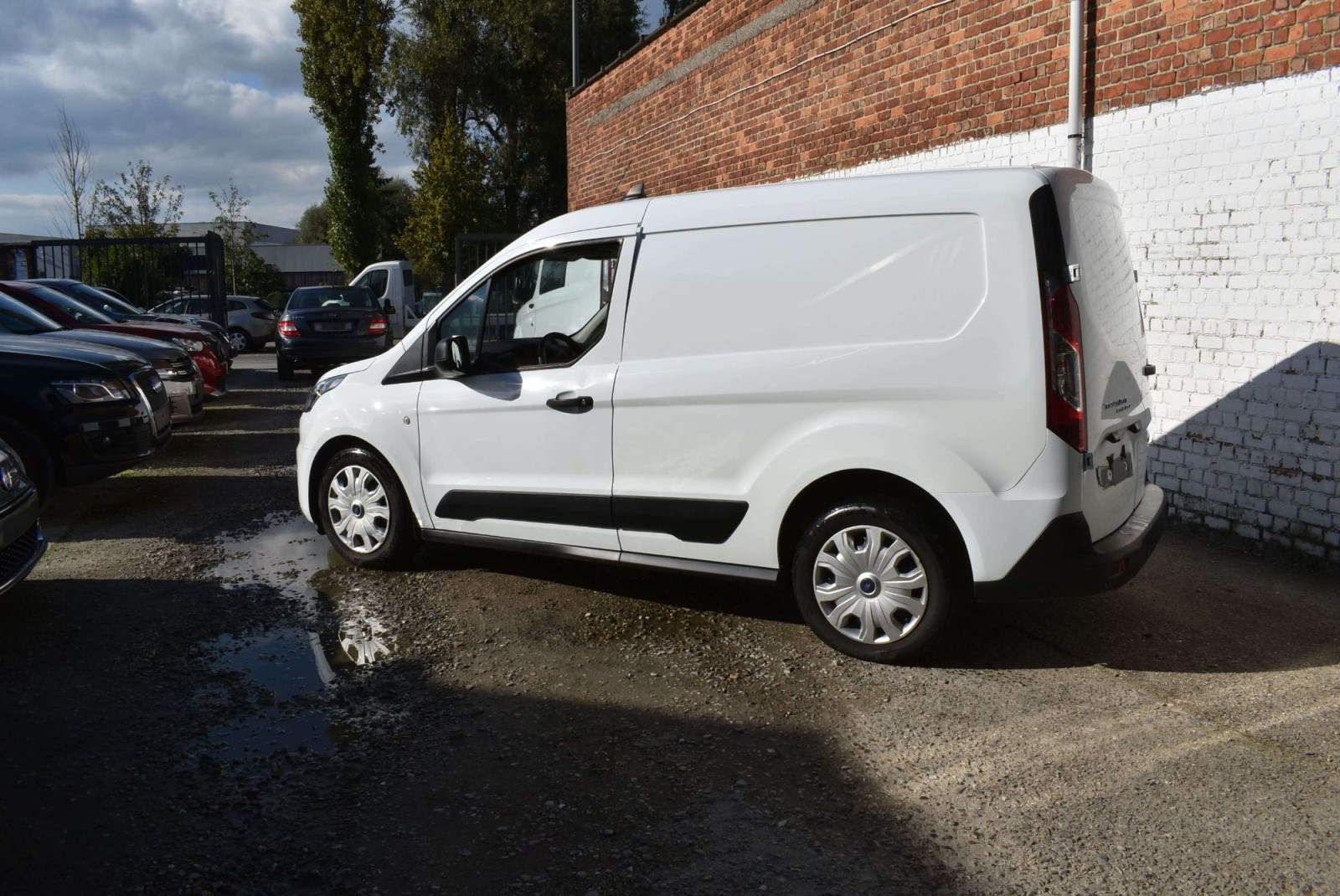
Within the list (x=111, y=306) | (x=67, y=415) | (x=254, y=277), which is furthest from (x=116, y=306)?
(x=254, y=277)

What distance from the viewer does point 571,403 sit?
509cm

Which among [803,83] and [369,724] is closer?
[369,724]

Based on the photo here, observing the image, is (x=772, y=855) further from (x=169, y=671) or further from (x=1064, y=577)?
(x=169, y=671)

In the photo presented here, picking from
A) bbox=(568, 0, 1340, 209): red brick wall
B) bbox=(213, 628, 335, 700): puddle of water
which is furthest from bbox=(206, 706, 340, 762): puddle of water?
bbox=(568, 0, 1340, 209): red brick wall

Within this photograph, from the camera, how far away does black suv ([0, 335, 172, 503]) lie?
24.0 ft

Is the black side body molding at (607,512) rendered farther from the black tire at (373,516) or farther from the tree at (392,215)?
the tree at (392,215)

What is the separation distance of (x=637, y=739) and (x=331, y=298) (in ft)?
54.6

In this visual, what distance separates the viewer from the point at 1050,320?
4.02m

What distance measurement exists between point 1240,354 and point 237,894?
6.22 metres

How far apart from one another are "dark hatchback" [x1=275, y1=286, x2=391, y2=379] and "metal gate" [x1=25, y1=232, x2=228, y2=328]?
346 centimetres

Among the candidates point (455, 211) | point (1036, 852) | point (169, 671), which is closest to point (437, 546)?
point (169, 671)

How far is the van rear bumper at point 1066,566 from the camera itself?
4090 mm

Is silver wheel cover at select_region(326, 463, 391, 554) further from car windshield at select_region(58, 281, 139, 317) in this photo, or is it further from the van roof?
car windshield at select_region(58, 281, 139, 317)

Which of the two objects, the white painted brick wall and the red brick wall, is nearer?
the white painted brick wall
